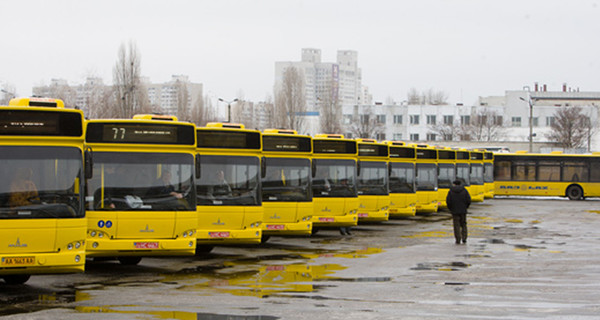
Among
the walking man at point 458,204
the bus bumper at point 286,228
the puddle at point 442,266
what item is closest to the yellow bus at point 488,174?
the walking man at point 458,204

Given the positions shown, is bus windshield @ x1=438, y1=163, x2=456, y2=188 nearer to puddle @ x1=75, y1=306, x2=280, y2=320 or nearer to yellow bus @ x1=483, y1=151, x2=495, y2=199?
yellow bus @ x1=483, y1=151, x2=495, y2=199

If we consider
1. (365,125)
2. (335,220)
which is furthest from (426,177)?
(365,125)

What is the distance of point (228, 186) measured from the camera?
20297mm

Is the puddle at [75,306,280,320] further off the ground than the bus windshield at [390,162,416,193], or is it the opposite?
the bus windshield at [390,162,416,193]

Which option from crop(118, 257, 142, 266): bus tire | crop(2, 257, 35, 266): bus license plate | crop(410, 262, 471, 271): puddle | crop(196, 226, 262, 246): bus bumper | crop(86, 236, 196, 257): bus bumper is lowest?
crop(410, 262, 471, 271): puddle

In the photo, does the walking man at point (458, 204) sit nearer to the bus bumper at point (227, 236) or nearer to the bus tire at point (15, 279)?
the bus bumper at point (227, 236)

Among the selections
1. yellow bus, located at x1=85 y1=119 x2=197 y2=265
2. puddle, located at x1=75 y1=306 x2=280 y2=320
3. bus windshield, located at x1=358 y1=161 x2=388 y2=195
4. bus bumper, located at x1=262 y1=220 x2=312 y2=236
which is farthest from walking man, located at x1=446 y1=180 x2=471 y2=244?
puddle, located at x1=75 y1=306 x2=280 y2=320

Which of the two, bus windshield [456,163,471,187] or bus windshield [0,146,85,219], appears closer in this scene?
bus windshield [0,146,85,219]

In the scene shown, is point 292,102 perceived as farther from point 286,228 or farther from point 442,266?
point 442,266

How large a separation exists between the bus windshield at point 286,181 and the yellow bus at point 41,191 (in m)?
9.06

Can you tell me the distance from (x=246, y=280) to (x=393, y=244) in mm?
9164

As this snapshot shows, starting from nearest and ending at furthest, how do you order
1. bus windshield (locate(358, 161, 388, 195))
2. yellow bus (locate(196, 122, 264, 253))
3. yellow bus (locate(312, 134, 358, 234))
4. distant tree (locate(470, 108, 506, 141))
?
yellow bus (locate(196, 122, 264, 253)) < yellow bus (locate(312, 134, 358, 234)) < bus windshield (locate(358, 161, 388, 195)) < distant tree (locate(470, 108, 506, 141))

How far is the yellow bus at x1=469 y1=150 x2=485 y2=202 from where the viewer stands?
1937 inches

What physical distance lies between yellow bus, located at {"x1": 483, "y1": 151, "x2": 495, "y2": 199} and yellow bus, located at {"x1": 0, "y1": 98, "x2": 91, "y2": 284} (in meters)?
42.3
